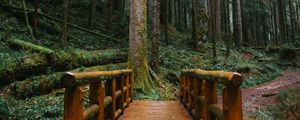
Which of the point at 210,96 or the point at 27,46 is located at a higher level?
the point at 27,46

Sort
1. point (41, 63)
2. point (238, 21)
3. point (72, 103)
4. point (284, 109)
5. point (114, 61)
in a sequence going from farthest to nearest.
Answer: point (238, 21) → point (114, 61) → point (41, 63) → point (284, 109) → point (72, 103)

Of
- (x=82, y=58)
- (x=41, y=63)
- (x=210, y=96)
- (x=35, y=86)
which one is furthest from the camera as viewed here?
(x=82, y=58)

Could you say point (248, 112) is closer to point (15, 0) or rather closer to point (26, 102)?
point (26, 102)

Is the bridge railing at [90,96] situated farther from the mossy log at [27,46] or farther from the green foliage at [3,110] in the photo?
the mossy log at [27,46]

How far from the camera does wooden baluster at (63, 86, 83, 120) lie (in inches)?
143

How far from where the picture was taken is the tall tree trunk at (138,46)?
40.0 ft

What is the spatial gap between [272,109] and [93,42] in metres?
12.3

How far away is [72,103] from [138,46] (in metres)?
8.59

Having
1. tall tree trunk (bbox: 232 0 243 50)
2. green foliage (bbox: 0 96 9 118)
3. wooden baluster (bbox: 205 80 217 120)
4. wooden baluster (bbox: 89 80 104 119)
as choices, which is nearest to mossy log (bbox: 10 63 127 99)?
green foliage (bbox: 0 96 9 118)

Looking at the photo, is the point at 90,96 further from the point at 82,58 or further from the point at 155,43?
the point at 155,43

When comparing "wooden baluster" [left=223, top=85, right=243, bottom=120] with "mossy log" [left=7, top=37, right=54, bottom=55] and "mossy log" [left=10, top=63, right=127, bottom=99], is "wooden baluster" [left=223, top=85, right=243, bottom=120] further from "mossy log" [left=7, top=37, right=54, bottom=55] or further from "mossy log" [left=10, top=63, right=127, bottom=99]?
"mossy log" [left=7, top=37, right=54, bottom=55]

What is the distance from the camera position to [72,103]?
368cm

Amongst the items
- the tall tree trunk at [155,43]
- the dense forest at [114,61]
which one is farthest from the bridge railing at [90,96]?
the tall tree trunk at [155,43]

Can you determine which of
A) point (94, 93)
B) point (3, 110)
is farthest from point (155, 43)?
point (94, 93)
